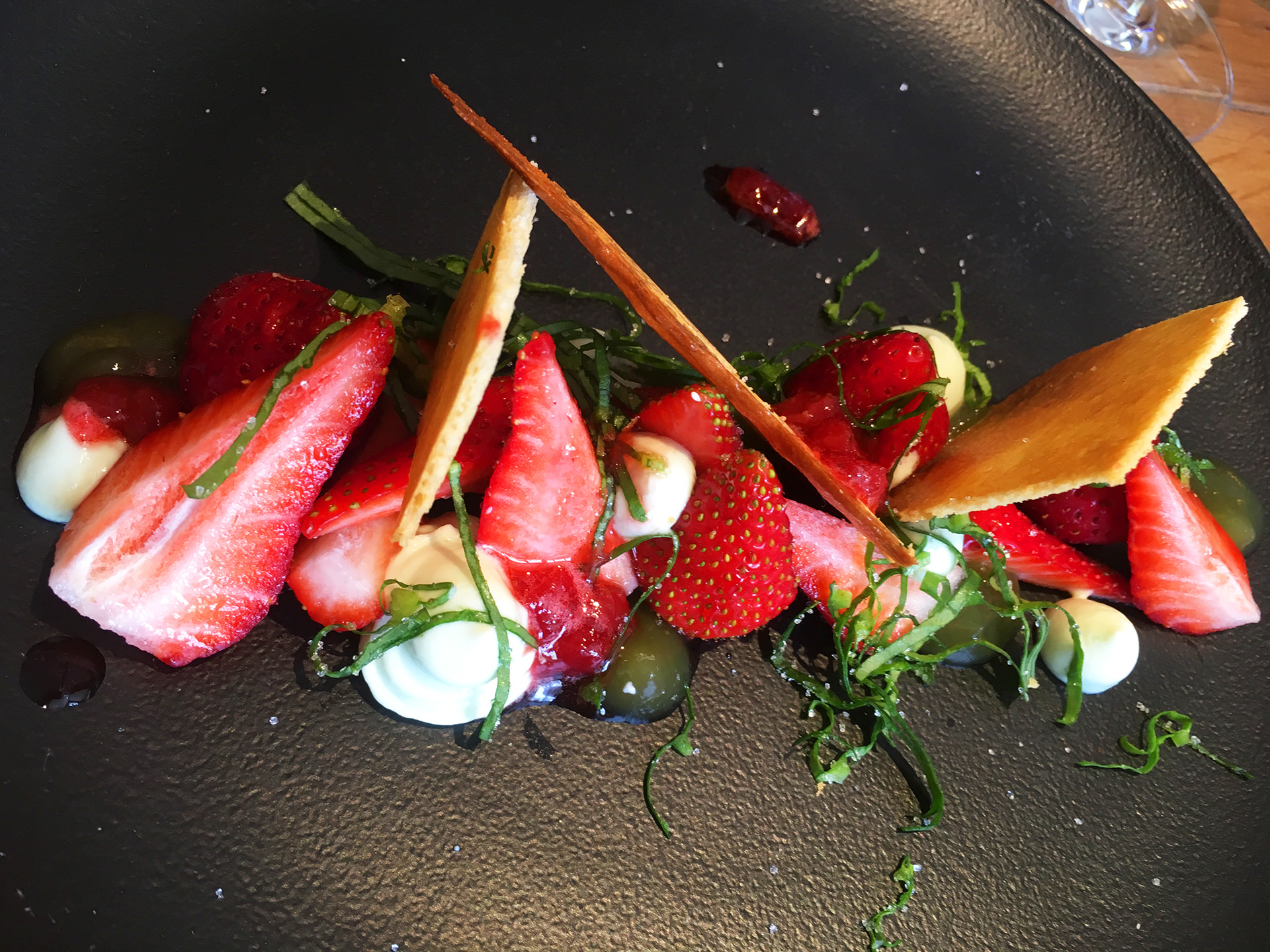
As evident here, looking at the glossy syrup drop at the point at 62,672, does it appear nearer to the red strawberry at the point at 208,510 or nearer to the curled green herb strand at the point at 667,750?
the red strawberry at the point at 208,510

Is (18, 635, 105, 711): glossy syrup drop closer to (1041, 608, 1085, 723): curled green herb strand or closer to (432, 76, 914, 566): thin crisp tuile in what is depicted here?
(432, 76, 914, 566): thin crisp tuile

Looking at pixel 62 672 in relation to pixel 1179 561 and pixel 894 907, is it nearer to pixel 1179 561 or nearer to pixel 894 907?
pixel 894 907

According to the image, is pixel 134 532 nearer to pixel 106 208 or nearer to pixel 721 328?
pixel 106 208

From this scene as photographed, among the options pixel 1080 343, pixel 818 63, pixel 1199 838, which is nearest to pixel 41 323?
pixel 818 63

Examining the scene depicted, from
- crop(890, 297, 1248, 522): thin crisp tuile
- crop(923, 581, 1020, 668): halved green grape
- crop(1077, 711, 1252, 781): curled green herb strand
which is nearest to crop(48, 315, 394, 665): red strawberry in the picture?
crop(890, 297, 1248, 522): thin crisp tuile

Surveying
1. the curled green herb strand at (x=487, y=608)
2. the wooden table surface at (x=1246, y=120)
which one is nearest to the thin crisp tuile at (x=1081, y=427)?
the curled green herb strand at (x=487, y=608)
